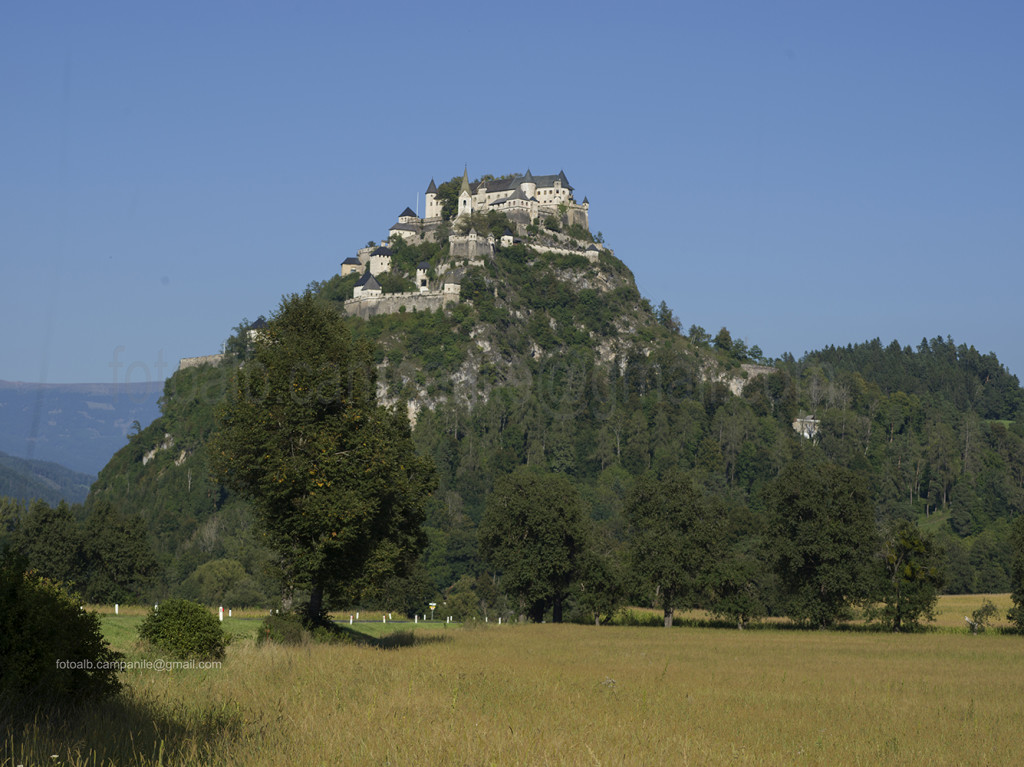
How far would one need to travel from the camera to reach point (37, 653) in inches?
631

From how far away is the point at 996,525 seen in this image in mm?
181125

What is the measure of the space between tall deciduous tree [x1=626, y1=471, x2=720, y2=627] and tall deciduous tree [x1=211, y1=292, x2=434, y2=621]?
31.4m

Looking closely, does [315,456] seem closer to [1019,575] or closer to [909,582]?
[909,582]

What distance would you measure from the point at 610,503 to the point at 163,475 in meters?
84.3

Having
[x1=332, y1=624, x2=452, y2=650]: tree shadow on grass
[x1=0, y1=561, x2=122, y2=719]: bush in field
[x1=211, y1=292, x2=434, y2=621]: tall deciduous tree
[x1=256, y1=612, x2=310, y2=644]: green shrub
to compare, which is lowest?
[x1=332, y1=624, x2=452, y2=650]: tree shadow on grass

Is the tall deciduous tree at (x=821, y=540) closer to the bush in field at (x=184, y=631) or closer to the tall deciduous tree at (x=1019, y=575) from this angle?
the tall deciduous tree at (x=1019, y=575)

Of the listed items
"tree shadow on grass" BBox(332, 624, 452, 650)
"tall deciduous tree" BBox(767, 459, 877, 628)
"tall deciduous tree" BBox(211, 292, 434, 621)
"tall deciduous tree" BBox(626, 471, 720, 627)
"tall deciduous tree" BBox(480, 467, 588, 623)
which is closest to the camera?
"tall deciduous tree" BBox(211, 292, 434, 621)

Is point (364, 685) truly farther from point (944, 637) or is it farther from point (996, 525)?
point (996, 525)

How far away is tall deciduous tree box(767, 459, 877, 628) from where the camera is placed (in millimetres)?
60250

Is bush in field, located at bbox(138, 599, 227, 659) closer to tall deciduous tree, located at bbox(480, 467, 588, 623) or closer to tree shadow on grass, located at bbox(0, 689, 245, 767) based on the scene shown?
tree shadow on grass, located at bbox(0, 689, 245, 767)

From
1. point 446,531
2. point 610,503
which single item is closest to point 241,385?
point 446,531

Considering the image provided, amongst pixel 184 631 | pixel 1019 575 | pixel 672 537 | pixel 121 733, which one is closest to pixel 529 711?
pixel 121 733

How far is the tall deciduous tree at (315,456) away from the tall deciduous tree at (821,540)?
34.4m

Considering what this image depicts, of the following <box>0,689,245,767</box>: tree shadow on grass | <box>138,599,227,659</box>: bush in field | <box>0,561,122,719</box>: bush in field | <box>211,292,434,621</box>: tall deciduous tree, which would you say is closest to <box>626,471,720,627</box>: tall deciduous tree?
<box>211,292,434,621</box>: tall deciduous tree
